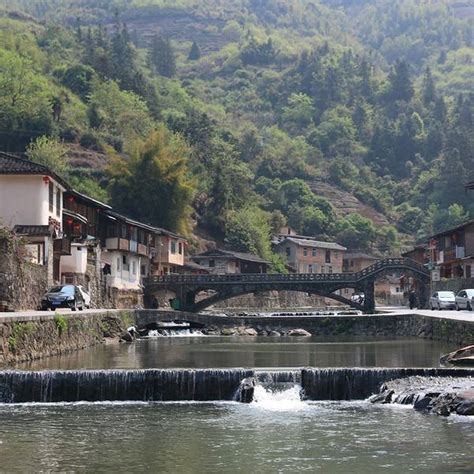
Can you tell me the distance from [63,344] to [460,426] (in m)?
23.9

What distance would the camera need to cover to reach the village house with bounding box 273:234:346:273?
475 ft

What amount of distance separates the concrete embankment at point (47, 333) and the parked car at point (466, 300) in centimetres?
2474

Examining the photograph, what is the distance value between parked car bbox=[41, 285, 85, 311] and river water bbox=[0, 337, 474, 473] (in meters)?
15.2

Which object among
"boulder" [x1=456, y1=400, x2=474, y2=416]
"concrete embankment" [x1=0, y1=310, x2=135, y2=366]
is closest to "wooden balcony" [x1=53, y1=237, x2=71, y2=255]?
"concrete embankment" [x1=0, y1=310, x2=135, y2=366]

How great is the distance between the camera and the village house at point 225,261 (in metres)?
117

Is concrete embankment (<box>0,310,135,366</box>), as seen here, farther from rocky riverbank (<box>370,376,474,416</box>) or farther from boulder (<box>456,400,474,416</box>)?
boulder (<box>456,400,474,416</box>)

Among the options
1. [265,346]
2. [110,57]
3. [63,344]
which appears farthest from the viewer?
[110,57]

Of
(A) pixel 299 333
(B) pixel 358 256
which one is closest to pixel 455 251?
(A) pixel 299 333

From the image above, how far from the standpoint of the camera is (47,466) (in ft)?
69.4

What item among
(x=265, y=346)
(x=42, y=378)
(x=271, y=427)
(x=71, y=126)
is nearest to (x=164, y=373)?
(x=42, y=378)

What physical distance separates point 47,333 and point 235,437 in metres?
19.4

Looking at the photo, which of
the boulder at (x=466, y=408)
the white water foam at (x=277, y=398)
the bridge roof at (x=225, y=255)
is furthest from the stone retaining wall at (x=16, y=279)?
the bridge roof at (x=225, y=255)

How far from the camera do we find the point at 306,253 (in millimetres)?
146375

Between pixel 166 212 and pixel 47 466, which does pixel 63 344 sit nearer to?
pixel 47 466
